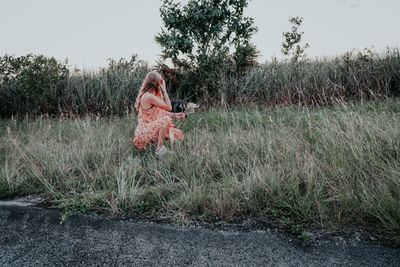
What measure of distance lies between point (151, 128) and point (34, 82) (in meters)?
5.76

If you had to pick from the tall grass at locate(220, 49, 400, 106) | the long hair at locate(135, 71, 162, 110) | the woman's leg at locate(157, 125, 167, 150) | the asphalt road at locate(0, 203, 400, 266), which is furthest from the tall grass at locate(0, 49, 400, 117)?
the asphalt road at locate(0, 203, 400, 266)

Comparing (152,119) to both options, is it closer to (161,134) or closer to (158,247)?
(161,134)

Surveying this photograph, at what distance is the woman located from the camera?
14.0ft

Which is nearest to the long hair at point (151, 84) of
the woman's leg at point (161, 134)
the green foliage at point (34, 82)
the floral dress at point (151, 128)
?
the floral dress at point (151, 128)

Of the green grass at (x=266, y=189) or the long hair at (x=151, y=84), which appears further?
the long hair at (x=151, y=84)

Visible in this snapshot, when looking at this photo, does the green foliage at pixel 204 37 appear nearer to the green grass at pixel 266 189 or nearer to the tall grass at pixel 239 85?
the tall grass at pixel 239 85

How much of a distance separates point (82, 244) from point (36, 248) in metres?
0.40

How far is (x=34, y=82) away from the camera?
773 cm

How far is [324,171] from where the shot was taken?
8.77 ft

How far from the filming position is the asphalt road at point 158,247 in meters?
1.85

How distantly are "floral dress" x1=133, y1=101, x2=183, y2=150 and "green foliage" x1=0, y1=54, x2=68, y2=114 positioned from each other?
5081 mm

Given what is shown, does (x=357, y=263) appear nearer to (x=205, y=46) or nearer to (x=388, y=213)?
(x=388, y=213)

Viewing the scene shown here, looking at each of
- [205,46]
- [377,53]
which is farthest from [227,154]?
[377,53]

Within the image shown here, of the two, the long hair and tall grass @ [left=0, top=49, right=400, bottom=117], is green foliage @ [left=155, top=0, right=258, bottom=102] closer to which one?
tall grass @ [left=0, top=49, right=400, bottom=117]
